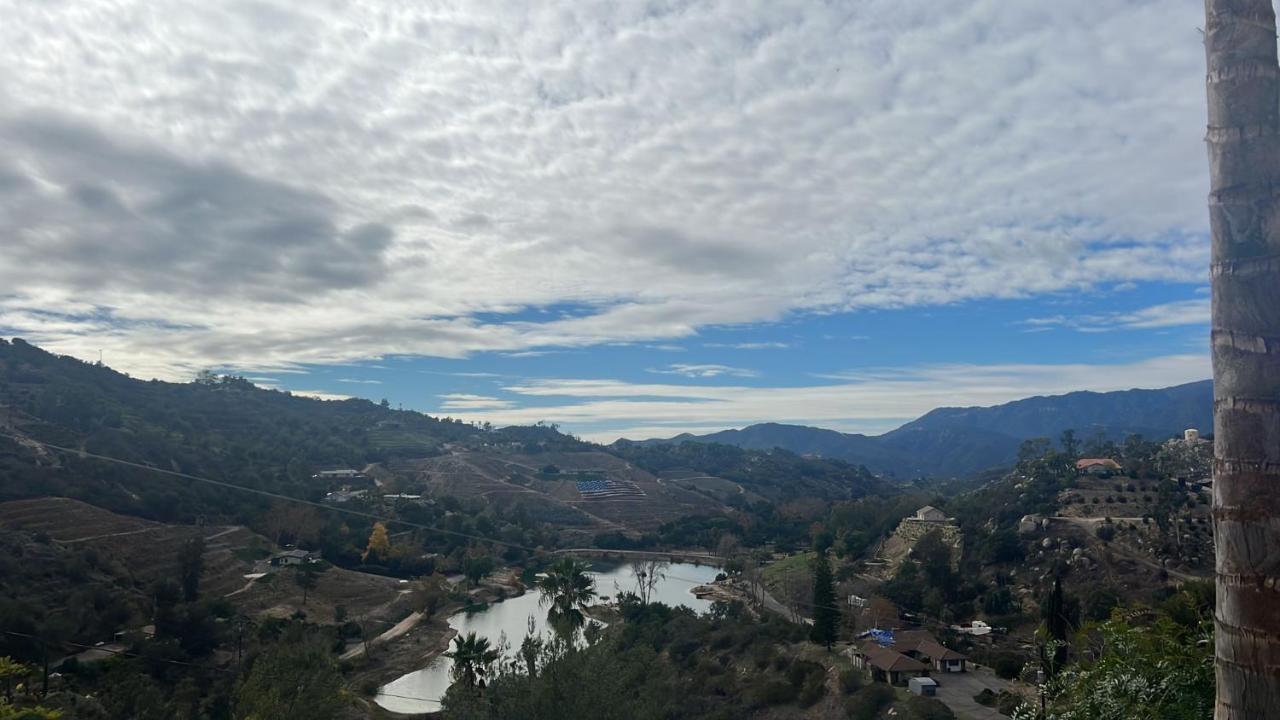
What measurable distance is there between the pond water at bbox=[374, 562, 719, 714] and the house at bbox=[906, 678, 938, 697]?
43.3ft

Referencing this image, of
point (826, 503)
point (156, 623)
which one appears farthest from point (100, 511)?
point (826, 503)

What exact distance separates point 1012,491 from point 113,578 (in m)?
54.8

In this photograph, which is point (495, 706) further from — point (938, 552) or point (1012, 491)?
point (1012, 491)

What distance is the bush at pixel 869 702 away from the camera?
23344 millimetres

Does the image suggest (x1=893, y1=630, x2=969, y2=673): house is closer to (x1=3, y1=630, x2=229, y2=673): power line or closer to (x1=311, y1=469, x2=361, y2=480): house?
(x1=3, y1=630, x2=229, y2=673): power line

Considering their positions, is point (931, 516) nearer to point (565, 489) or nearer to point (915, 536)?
point (915, 536)

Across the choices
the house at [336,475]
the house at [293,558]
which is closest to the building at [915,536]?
the house at [293,558]

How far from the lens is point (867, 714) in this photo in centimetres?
2323

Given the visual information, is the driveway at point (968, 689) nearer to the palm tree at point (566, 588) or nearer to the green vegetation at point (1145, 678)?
the palm tree at point (566, 588)

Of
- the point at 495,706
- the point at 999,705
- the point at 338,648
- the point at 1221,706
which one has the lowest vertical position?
the point at 338,648

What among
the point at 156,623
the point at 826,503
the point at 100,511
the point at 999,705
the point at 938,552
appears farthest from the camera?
the point at 826,503

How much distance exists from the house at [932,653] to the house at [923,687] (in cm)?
295

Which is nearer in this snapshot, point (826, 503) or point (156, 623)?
point (156, 623)

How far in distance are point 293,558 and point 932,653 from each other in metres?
35.8
